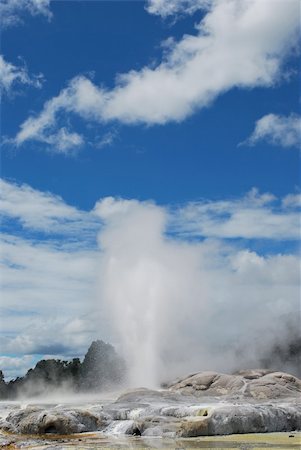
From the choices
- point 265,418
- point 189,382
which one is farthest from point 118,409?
point 189,382

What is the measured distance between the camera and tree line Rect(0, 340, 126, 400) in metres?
77.4

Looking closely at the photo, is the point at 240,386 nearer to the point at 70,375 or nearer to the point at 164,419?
the point at 164,419

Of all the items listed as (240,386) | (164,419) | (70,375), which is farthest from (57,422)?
(70,375)

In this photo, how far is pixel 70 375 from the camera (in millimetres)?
82438

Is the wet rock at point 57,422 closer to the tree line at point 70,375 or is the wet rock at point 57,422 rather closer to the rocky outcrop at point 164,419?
the rocky outcrop at point 164,419

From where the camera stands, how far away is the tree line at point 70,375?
77375 mm

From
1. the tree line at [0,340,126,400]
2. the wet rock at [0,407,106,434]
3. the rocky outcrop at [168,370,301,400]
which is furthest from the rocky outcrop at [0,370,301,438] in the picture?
the tree line at [0,340,126,400]

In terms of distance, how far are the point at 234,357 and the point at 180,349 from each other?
10221mm

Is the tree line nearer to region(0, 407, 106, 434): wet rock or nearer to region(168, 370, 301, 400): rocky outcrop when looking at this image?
region(168, 370, 301, 400): rocky outcrop

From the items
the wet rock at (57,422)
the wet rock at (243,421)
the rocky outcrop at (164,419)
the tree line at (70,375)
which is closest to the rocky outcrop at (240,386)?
the rocky outcrop at (164,419)

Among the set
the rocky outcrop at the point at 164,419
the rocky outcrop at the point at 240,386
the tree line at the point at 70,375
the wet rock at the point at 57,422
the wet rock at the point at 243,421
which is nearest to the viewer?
the wet rock at the point at 243,421

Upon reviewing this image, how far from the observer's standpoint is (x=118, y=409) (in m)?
34.6

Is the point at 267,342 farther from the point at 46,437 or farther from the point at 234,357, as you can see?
the point at 46,437

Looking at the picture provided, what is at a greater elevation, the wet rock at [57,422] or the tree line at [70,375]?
the tree line at [70,375]
